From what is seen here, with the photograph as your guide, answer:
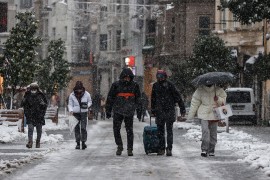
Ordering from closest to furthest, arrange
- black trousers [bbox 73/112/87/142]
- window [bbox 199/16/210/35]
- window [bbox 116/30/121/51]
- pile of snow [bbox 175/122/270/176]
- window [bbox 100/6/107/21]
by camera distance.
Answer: pile of snow [bbox 175/122/270/176], black trousers [bbox 73/112/87/142], window [bbox 199/16/210/35], window [bbox 116/30/121/51], window [bbox 100/6/107/21]

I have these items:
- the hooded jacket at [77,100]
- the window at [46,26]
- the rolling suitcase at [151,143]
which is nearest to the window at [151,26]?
the window at [46,26]

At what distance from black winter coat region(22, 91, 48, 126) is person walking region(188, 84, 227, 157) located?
503cm

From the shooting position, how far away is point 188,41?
74250 millimetres

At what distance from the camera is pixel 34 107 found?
24.0 meters

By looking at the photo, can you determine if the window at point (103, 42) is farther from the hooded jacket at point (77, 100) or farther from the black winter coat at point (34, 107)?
the hooded jacket at point (77, 100)

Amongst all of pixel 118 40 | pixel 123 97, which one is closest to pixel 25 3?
pixel 118 40

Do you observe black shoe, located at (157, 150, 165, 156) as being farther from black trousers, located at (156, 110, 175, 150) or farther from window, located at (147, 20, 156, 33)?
window, located at (147, 20, 156, 33)

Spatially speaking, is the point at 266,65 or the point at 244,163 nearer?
the point at 244,163

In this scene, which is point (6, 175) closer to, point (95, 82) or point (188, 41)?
point (188, 41)

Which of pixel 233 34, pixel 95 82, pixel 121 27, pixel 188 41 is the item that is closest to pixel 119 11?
pixel 121 27

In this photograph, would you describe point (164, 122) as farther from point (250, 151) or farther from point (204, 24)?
point (204, 24)

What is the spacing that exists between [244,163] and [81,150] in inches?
234

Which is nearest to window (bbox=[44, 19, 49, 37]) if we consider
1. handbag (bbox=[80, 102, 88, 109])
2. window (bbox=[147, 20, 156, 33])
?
window (bbox=[147, 20, 156, 33])

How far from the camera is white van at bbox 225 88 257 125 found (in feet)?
150
